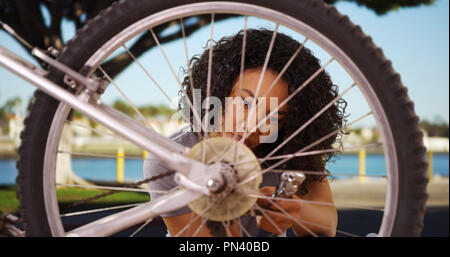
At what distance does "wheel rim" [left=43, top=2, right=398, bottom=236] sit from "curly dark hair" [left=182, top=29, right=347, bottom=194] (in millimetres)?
416

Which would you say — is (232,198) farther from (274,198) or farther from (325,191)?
(325,191)

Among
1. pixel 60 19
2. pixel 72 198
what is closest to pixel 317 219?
pixel 72 198

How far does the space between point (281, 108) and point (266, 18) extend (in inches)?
18.7

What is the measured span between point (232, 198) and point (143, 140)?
0.33 metres

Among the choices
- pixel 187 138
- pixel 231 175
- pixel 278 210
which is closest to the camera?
pixel 231 175

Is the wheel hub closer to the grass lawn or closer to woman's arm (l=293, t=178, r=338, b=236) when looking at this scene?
woman's arm (l=293, t=178, r=338, b=236)

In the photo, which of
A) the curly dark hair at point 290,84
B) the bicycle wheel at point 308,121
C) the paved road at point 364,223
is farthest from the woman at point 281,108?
the paved road at point 364,223

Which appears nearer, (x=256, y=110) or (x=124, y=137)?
(x=124, y=137)

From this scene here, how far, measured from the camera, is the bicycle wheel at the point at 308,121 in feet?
3.94

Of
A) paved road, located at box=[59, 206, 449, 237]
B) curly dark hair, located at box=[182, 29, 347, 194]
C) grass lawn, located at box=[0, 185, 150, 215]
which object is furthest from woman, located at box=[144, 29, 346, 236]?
grass lawn, located at box=[0, 185, 150, 215]

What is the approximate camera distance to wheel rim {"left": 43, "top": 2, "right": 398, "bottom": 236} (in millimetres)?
1231

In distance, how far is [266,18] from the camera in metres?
1.27

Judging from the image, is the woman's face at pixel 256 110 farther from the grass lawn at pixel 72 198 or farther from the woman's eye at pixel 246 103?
the grass lawn at pixel 72 198

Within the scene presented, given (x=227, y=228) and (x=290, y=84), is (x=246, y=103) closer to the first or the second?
(x=290, y=84)
